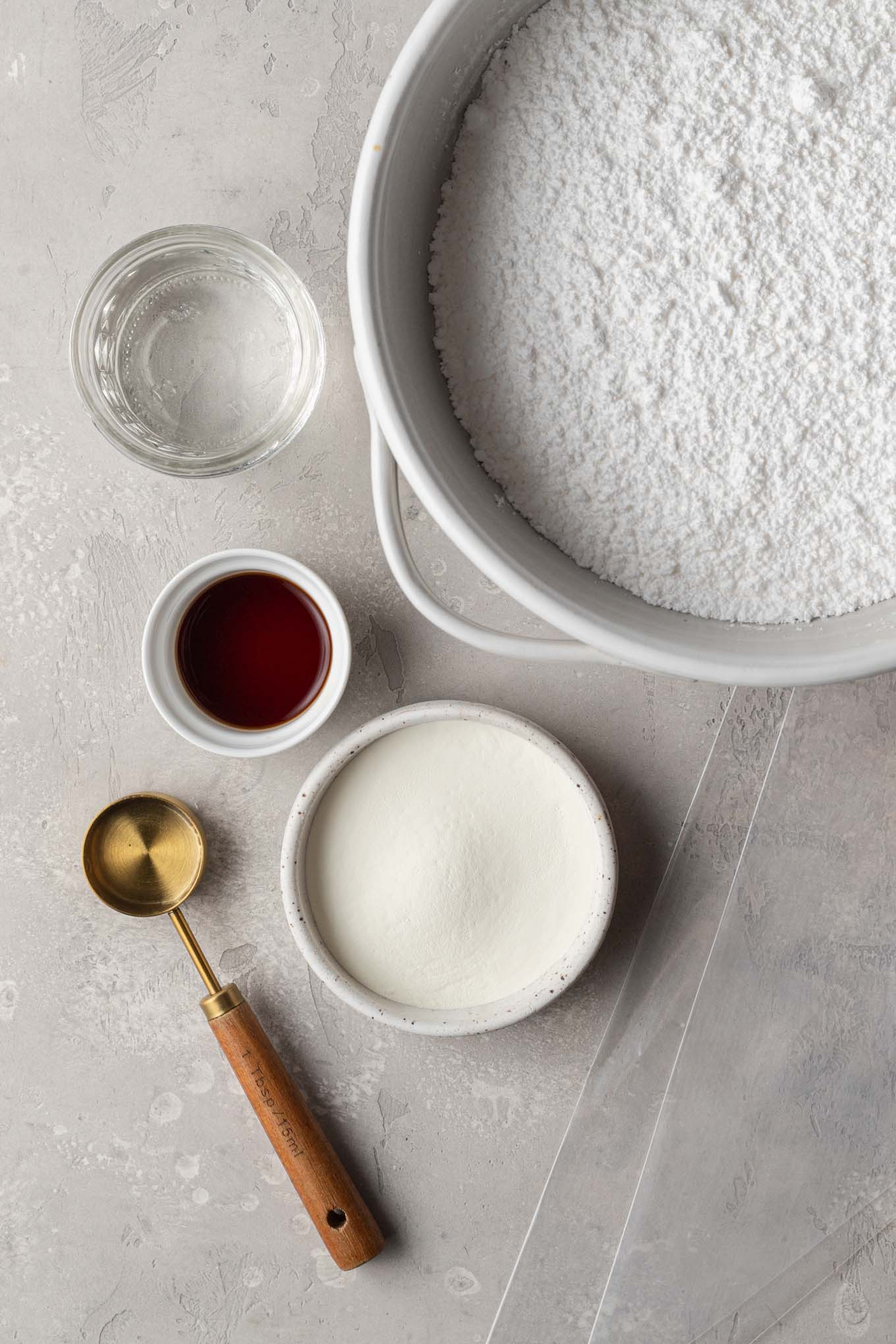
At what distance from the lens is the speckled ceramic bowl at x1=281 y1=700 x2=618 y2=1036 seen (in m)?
0.66

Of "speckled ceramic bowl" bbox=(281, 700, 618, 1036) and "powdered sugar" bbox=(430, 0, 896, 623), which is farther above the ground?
"powdered sugar" bbox=(430, 0, 896, 623)

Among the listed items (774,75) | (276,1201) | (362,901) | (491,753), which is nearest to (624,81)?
(774,75)

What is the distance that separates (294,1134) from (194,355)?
532 millimetres

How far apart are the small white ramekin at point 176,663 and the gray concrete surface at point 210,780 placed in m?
0.03

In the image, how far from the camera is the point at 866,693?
0.69 meters

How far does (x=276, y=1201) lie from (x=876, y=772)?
0.53 meters

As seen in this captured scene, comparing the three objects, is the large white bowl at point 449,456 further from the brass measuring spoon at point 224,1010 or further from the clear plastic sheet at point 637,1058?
the brass measuring spoon at point 224,1010

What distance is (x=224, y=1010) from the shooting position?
0.68 metres

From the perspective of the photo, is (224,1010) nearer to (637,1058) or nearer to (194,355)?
(637,1058)

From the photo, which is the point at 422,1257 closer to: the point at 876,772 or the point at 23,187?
the point at 876,772

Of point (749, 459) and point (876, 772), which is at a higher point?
point (749, 459)

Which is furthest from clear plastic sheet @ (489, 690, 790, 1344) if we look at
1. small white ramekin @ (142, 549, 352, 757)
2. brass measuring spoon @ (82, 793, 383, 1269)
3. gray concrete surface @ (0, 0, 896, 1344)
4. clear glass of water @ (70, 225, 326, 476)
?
clear glass of water @ (70, 225, 326, 476)

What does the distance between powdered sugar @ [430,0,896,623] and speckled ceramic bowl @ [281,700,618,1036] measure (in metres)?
0.17

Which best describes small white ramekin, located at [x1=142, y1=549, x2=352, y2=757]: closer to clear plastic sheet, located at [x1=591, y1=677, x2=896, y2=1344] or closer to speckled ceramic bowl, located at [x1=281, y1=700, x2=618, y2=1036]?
speckled ceramic bowl, located at [x1=281, y1=700, x2=618, y2=1036]
